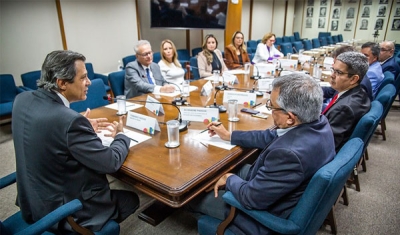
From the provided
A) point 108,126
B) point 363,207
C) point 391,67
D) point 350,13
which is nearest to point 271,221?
point 108,126

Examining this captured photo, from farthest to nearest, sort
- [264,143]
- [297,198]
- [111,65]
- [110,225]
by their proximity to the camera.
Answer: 1. [111,65]
2. [264,143]
3. [110,225]
4. [297,198]

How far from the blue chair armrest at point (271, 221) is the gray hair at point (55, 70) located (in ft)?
3.14

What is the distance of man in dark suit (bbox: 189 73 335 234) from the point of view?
1.05 m

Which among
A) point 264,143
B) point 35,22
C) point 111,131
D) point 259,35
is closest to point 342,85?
point 264,143

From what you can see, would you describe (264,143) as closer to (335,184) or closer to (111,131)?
(335,184)

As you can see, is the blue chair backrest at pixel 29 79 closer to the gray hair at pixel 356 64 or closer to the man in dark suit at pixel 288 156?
the man in dark suit at pixel 288 156

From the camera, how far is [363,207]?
215 cm

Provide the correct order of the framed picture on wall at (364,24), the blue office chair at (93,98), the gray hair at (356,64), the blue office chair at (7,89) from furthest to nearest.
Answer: the framed picture on wall at (364,24) → the blue office chair at (7,89) → the blue office chair at (93,98) → the gray hair at (356,64)

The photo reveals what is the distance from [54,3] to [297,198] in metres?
4.62

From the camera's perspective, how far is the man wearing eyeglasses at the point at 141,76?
2.75 m

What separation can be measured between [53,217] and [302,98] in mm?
1132

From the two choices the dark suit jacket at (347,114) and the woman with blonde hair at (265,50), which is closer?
the dark suit jacket at (347,114)

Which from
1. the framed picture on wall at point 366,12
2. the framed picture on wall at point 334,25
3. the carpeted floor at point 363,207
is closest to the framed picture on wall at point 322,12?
the framed picture on wall at point 334,25

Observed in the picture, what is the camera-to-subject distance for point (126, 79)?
2850 millimetres
